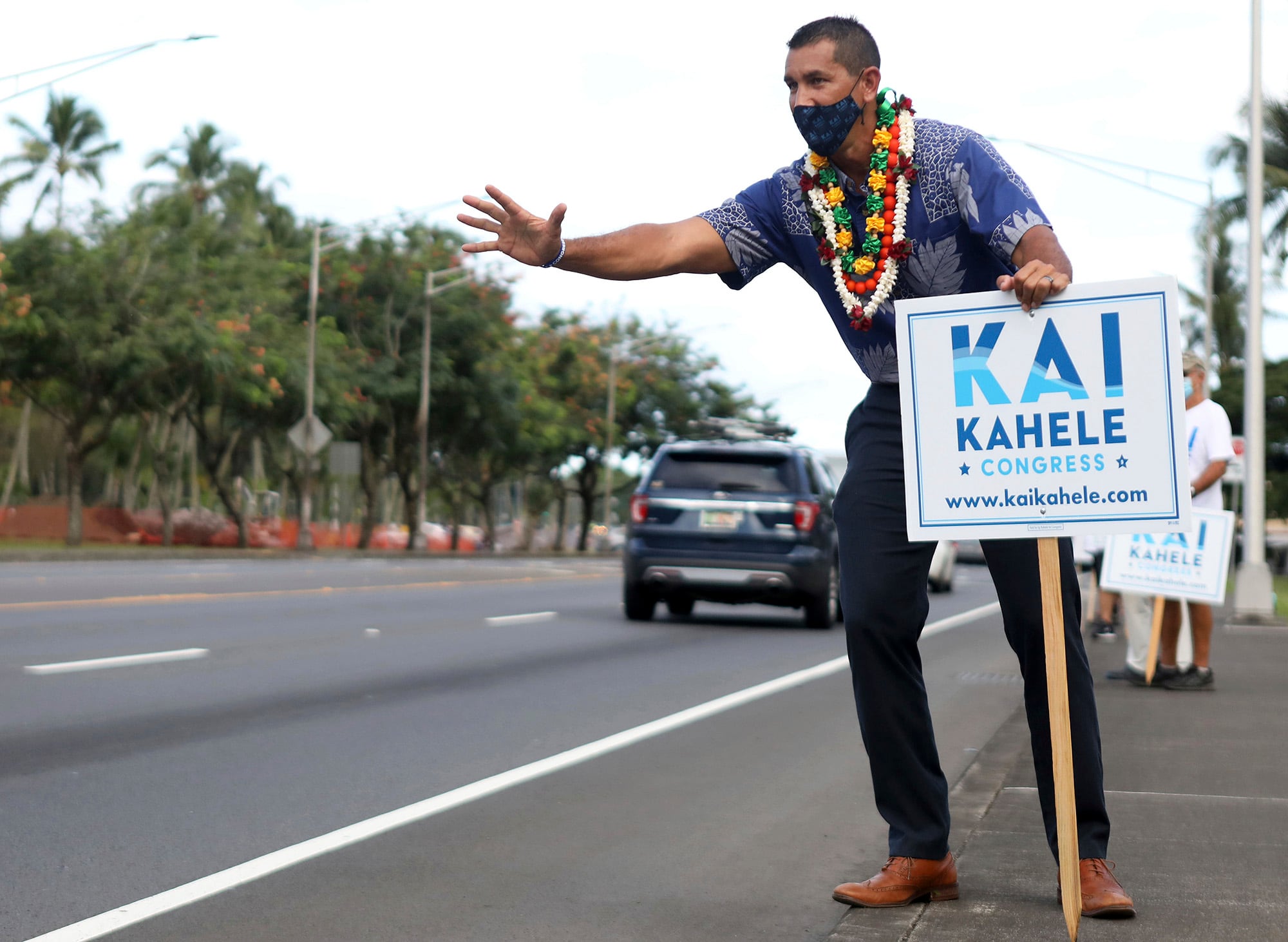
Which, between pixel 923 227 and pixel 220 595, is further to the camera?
pixel 220 595

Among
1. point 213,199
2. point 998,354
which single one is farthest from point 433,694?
point 213,199

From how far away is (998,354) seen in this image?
4074 millimetres

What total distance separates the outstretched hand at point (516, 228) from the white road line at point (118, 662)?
20.1ft

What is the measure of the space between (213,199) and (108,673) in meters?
50.2

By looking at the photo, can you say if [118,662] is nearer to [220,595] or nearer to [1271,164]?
[220,595]

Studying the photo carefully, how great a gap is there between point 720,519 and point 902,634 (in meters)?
11.7

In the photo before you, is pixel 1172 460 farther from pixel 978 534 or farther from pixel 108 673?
pixel 108 673

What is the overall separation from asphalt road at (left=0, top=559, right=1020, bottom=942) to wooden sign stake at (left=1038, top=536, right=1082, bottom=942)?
746mm

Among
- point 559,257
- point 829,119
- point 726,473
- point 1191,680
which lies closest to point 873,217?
point 829,119

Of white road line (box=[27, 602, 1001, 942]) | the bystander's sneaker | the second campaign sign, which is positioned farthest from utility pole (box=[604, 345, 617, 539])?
the second campaign sign

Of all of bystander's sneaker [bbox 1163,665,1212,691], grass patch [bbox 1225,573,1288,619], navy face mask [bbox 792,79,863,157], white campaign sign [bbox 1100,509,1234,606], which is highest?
navy face mask [bbox 792,79,863,157]

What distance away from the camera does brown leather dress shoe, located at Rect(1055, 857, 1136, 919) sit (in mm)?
4086

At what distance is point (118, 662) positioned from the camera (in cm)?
1015

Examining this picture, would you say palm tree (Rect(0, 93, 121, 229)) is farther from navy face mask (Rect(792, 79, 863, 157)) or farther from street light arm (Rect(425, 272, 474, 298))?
navy face mask (Rect(792, 79, 863, 157))
